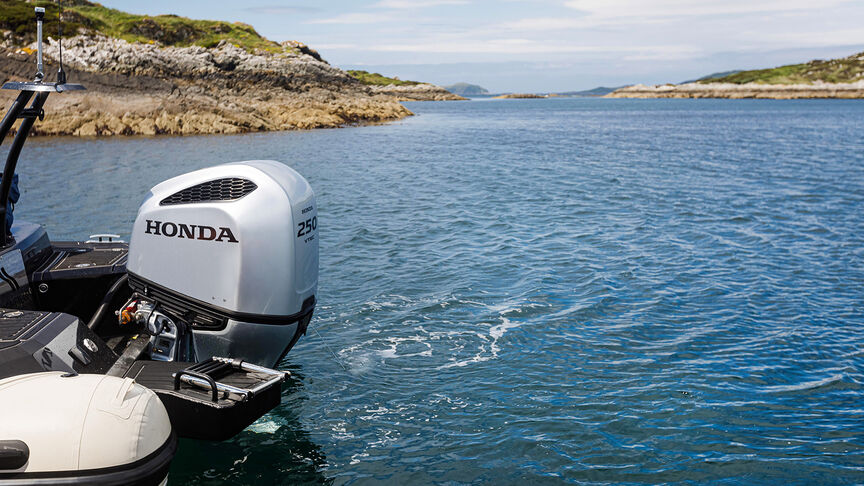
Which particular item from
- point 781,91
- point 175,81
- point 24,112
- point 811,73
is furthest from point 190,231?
point 811,73

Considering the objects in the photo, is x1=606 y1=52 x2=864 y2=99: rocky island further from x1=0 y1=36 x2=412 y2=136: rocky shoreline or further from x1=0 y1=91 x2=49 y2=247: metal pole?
x1=0 y1=91 x2=49 y2=247: metal pole

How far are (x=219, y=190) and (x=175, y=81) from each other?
46519 mm

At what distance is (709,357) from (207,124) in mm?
39754

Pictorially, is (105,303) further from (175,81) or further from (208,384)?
(175,81)

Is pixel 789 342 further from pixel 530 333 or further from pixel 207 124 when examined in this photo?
pixel 207 124

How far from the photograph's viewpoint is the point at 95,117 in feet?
131

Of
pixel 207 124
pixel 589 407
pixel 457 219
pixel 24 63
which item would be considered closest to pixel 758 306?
pixel 589 407

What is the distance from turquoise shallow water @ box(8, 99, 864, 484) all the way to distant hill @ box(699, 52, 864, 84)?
522 feet

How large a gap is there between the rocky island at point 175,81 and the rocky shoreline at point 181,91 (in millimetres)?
70

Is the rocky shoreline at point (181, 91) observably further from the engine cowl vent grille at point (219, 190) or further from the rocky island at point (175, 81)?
the engine cowl vent grille at point (219, 190)

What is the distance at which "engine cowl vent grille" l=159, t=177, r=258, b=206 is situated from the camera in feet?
17.3

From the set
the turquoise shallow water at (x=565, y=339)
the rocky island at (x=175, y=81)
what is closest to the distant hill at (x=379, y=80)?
the rocky island at (x=175, y=81)

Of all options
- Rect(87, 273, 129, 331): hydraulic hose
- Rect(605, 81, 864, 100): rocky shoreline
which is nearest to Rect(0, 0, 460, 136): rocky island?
Rect(87, 273, 129, 331): hydraulic hose

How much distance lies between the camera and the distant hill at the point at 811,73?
15575cm
